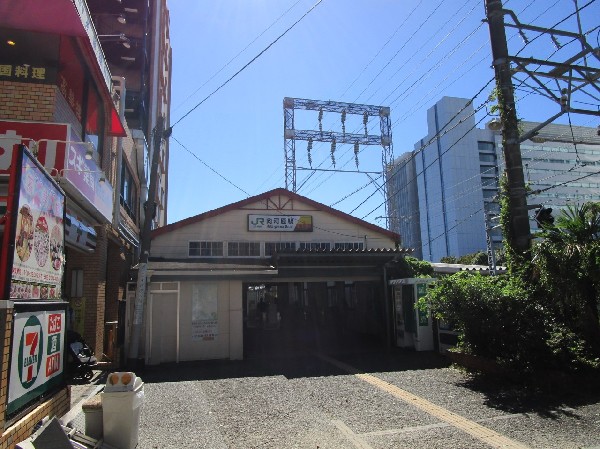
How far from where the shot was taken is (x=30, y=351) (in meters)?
3.95

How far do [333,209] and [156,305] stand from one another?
35.1 feet

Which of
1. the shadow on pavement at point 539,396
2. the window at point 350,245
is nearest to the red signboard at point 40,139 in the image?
the shadow on pavement at point 539,396

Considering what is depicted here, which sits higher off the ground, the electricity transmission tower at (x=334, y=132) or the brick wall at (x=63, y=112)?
the electricity transmission tower at (x=334, y=132)

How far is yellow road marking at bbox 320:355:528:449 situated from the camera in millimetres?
5312

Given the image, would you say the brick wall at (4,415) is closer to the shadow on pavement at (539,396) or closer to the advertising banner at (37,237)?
the advertising banner at (37,237)

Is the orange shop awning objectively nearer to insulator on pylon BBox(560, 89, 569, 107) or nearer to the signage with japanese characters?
the signage with japanese characters

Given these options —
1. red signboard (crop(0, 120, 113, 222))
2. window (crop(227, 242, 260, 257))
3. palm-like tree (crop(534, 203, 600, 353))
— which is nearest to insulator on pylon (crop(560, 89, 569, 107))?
palm-like tree (crop(534, 203, 600, 353))

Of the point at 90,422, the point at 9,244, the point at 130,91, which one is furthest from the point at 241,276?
the point at 130,91

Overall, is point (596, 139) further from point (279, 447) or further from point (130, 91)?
point (130, 91)

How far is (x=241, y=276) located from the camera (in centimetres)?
1298

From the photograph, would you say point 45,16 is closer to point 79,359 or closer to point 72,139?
point 72,139

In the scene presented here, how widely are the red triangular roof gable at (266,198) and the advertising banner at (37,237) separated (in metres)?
14.8

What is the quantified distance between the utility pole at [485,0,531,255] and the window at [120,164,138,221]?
453 inches

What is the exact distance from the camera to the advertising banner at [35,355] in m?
3.61
